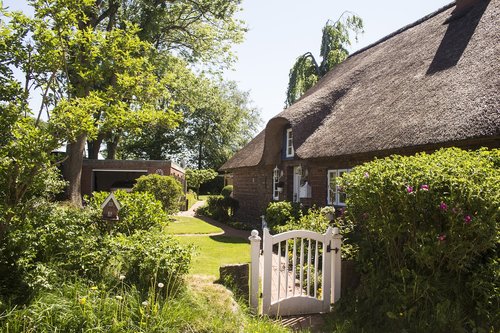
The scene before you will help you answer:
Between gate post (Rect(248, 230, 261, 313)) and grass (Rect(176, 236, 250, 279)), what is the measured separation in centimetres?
135

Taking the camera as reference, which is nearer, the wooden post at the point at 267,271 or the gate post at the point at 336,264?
the wooden post at the point at 267,271

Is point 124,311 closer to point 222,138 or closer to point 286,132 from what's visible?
point 286,132

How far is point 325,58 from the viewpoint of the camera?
2544cm

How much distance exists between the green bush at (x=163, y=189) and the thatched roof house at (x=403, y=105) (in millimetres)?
3407

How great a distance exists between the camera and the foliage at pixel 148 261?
4.75 m

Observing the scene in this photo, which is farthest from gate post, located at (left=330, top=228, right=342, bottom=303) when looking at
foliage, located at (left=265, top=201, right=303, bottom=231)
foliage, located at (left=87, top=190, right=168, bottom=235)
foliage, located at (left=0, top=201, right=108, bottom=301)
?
foliage, located at (left=265, top=201, right=303, bottom=231)

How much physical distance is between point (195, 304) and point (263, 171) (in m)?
12.3

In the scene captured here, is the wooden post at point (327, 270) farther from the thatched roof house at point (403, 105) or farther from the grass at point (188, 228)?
the grass at point (188, 228)

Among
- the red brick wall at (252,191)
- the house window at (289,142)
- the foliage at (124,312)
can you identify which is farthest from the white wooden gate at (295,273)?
A: the red brick wall at (252,191)

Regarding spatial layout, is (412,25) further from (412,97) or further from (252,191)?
(252,191)

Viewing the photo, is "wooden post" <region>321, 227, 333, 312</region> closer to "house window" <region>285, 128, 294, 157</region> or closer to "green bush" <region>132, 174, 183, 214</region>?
"house window" <region>285, 128, 294, 157</region>

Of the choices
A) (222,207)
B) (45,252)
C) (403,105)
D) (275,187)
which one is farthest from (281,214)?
(45,252)

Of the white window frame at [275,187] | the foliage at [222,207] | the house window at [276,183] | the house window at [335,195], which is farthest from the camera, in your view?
the foliage at [222,207]

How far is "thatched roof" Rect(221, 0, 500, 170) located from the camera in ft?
24.6
